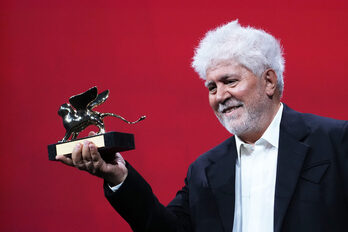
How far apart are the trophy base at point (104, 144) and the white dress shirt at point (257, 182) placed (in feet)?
1.46

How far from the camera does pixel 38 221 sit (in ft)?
7.79

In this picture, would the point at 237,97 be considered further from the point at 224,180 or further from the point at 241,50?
the point at 224,180

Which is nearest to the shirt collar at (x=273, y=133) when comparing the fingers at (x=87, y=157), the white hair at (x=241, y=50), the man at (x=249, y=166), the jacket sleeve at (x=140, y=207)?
the man at (x=249, y=166)

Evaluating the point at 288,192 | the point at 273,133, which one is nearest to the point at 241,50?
the point at 273,133

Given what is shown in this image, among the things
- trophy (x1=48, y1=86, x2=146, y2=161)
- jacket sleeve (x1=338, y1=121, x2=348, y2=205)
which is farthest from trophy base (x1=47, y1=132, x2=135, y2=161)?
jacket sleeve (x1=338, y1=121, x2=348, y2=205)

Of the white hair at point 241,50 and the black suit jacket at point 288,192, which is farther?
the white hair at point 241,50

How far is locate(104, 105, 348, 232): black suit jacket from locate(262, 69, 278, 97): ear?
0.27 feet

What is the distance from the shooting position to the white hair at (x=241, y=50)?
5.43 feet

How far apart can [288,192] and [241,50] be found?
1.70 feet

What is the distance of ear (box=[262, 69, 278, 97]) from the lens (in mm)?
1708

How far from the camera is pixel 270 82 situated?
5.65 ft

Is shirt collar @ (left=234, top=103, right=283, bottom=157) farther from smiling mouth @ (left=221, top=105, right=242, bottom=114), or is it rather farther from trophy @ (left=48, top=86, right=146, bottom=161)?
trophy @ (left=48, top=86, right=146, bottom=161)

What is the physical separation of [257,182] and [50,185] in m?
1.21

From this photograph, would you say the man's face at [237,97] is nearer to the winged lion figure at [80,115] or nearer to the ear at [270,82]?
the ear at [270,82]
